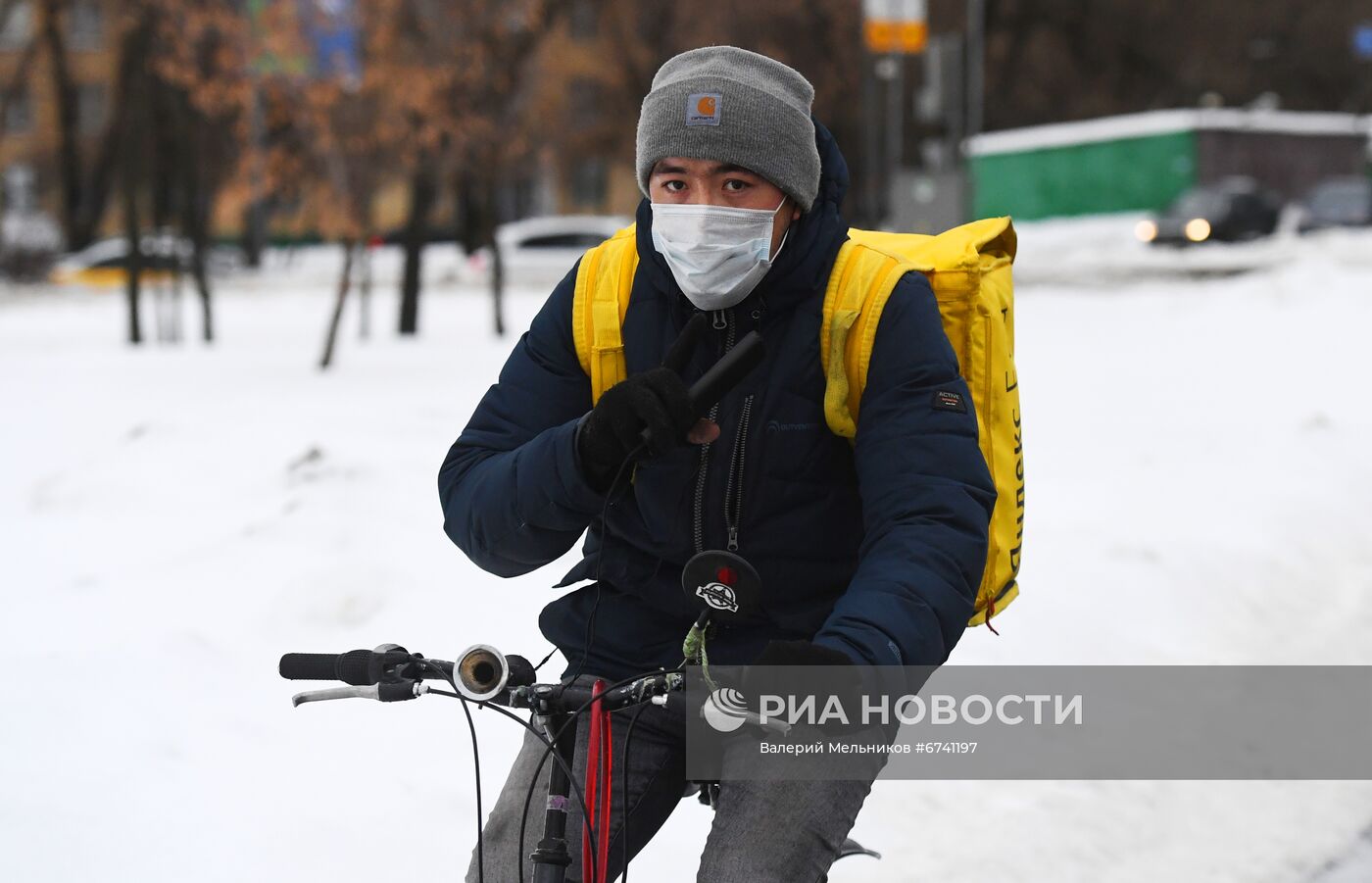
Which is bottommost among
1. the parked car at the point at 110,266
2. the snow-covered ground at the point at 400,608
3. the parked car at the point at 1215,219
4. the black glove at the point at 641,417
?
the parked car at the point at 110,266

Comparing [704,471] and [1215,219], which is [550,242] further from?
[704,471]

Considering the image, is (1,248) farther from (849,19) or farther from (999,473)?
(999,473)

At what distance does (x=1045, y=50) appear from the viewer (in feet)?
164

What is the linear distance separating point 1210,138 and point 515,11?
3194 cm

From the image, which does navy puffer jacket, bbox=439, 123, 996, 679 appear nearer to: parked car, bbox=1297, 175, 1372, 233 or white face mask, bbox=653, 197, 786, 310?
white face mask, bbox=653, 197, 786, 310

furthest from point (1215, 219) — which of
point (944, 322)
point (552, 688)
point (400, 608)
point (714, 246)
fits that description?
point (552, 688)

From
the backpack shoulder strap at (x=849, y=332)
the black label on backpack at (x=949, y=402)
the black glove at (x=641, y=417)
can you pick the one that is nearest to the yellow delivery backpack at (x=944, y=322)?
the backpack shoulder strap at (x=849, y=332)

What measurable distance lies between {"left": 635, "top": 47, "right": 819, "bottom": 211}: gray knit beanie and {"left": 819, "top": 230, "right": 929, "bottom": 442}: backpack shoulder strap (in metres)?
0.14

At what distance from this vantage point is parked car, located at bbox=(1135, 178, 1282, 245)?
35938 mm

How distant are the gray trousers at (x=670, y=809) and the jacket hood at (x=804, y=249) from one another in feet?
2.12

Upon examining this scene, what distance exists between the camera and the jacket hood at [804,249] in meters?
2.62

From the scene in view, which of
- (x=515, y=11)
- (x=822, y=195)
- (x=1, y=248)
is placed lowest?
(x=1, y=248)

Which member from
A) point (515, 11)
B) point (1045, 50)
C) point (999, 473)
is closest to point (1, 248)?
point (515, 11)

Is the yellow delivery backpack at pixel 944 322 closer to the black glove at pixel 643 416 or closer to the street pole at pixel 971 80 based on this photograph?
the black glove at pixel 643 416
